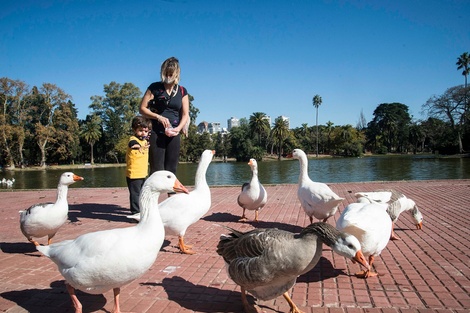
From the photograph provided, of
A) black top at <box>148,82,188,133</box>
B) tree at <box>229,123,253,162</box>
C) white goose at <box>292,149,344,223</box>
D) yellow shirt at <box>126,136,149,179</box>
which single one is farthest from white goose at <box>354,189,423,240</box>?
tree at <box>229,123,253,162</box>

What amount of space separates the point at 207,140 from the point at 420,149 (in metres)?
70.3

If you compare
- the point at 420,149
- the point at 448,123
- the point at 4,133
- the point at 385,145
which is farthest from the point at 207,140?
the point at 420,149

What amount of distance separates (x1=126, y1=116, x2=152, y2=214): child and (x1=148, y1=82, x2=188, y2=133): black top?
338mm

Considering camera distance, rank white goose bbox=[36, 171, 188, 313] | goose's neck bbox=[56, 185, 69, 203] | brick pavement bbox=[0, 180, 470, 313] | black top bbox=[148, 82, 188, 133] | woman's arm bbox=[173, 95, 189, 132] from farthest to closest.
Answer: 1. woman's arm bbox=[173, 95, 189, 132]
2. black top bbox=[148, 82, 188, 133]
3. goose's neck bbox=[56, 185, 69, 203]
4. brick pavement bbox=[0, 180, 470, 313]
5. white goose bbox=[36, 171, 188, 313]

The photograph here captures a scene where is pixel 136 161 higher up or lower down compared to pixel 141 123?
lower down

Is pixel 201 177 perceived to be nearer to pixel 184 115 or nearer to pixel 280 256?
pixel 184 115

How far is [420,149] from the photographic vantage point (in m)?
94.8

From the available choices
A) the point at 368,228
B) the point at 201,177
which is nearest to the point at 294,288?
the point at 368,228

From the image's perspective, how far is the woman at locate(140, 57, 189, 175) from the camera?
5.68m

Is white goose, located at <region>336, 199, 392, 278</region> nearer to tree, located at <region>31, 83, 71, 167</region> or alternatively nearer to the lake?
the lake

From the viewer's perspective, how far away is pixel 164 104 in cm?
586

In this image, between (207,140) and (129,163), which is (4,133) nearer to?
(207,140)

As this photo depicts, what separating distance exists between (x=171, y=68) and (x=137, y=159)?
196cm

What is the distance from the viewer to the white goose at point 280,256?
8.59 feet
